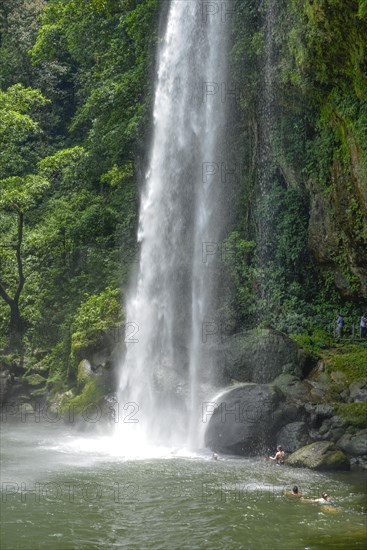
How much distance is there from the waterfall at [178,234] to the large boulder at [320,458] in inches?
136

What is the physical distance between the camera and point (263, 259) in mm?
22219

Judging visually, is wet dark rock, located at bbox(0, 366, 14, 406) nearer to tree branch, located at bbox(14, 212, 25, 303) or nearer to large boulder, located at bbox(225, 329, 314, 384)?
tree branch, located at bbox(14, 212, 25, 303)

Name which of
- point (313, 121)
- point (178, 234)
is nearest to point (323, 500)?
point (178, 234)

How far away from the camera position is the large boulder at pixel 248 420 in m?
15.7

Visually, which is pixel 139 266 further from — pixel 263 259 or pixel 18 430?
pixel 18 430

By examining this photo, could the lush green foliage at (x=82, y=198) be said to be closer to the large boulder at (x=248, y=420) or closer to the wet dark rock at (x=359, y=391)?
the large boulder at (x=248, y=420)

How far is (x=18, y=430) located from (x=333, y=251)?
9980mm

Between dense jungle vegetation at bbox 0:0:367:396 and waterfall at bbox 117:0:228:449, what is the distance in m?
0.79

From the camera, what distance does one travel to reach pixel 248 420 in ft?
52.2

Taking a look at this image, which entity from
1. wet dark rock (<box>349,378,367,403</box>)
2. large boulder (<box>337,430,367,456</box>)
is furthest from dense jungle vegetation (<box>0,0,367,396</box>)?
large boulder (<box>337,430,367,456</box>)

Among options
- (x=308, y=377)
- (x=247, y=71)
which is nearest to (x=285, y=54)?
(x=247, y=71)

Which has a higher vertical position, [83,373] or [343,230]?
[343,230]

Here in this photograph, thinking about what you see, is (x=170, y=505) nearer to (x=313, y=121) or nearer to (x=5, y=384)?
(x=5, y=384)

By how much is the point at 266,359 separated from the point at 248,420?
248 cm
